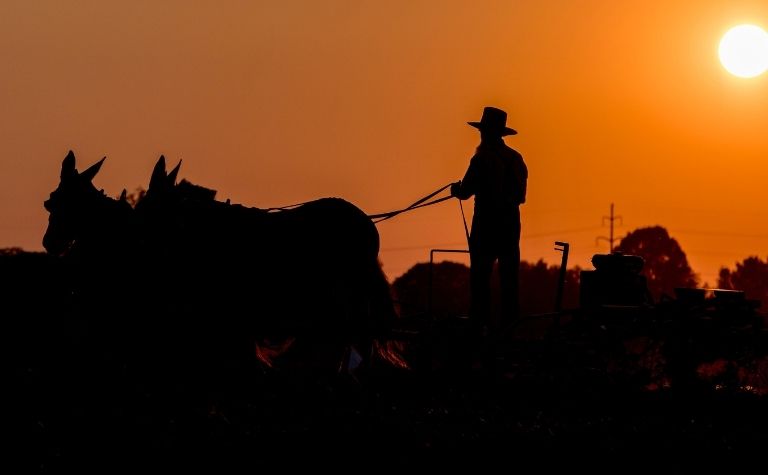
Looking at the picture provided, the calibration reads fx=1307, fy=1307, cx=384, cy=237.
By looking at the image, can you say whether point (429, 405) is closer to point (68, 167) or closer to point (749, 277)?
point (68, 167)

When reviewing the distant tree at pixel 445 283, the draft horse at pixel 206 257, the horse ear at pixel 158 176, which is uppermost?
the distant tree at pixel 445 283

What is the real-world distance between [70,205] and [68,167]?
0.38 m

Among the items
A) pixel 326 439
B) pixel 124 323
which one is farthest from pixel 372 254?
pixel 326 439

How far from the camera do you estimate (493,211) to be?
14094mm

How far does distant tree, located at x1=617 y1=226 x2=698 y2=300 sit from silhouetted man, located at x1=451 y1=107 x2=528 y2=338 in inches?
4073

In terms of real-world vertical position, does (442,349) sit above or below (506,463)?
above

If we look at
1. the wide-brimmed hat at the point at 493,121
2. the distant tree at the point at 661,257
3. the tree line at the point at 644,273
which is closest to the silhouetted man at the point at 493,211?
the wide-brimmed hat at the point at 493,121

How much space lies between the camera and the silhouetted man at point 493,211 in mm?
14016

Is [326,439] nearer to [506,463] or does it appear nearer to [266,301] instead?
[506,463]

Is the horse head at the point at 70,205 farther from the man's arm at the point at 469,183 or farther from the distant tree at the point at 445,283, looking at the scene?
the distant tree at the point at 445,283

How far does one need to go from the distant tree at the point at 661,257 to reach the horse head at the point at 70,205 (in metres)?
107

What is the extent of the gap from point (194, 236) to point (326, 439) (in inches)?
112

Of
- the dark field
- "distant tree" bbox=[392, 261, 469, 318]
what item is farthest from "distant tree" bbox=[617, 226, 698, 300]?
the dark field

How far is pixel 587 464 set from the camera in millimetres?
9359
